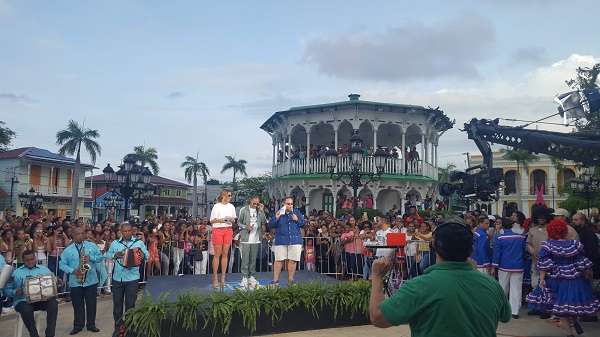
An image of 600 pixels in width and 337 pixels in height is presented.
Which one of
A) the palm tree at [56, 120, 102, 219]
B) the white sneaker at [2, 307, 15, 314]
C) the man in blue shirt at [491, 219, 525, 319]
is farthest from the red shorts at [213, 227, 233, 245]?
the palm tree at [56, 120, 102, 219]

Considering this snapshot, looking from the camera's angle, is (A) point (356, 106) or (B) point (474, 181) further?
(A) point (356, 106)

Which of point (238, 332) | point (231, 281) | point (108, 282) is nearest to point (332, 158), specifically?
point (231, 281)

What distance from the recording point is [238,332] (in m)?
6.83

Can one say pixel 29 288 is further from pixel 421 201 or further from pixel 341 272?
pixel 421 201

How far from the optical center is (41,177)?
4866cm

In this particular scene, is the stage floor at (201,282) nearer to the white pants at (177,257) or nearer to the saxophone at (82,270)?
the saxophone at (82,270)

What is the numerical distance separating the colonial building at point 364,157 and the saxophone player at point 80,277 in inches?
693

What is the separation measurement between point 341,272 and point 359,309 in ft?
16.8

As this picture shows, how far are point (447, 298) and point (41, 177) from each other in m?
54.6

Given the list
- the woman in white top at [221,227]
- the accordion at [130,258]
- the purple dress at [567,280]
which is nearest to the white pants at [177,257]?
the woman in white top at [221,227]

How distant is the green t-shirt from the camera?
7.75 ft

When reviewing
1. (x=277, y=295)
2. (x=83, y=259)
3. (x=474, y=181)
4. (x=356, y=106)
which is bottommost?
(x=277, y=295)

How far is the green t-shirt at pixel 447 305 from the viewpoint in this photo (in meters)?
2.36

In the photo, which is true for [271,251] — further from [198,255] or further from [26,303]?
[26,303]
